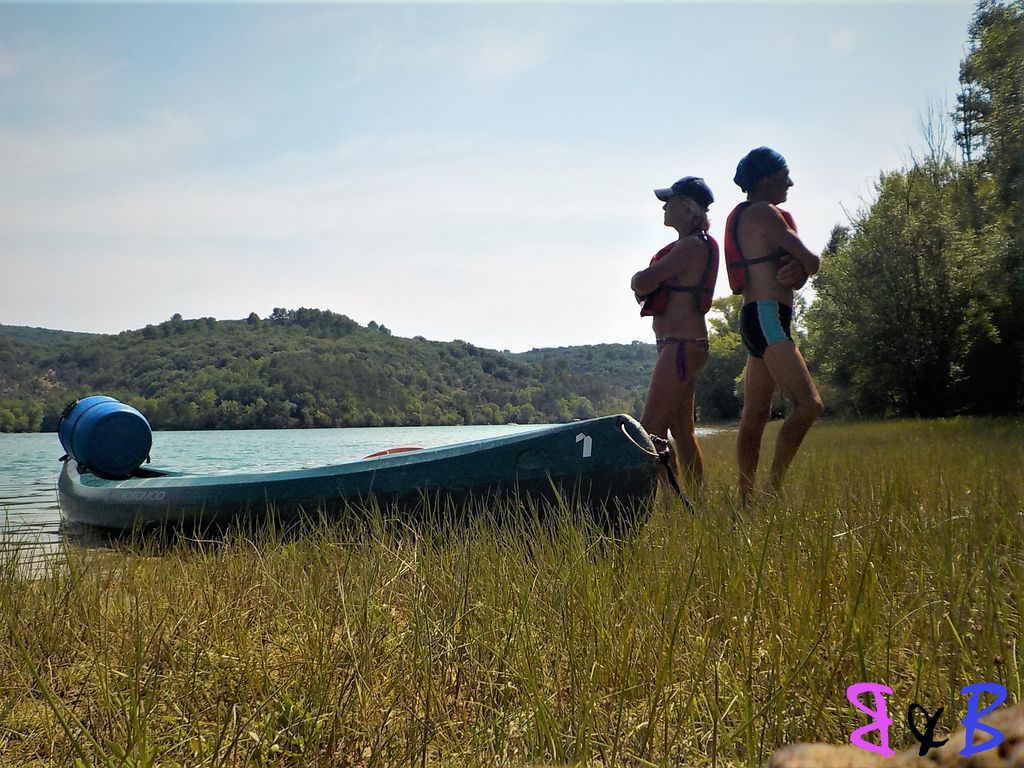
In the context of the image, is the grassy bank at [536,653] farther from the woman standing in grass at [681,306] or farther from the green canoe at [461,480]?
the woman standing in grass at [681,306]

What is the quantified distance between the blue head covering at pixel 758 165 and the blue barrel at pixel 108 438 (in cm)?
741

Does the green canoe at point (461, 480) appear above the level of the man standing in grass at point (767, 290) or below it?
below

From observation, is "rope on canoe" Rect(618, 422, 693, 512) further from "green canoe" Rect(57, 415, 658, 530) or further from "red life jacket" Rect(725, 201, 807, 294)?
"red life jacket" Rect(725, 201, 807, 294)

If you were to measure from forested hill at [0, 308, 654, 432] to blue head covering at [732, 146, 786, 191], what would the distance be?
45.2 meters

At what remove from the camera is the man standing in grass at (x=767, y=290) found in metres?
4.39

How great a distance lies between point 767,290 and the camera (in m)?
4.61

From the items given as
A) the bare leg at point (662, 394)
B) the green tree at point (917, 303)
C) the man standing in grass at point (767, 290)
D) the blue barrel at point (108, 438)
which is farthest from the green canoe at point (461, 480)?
the green tree at point (917, 303)

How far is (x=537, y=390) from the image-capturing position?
9800 cm

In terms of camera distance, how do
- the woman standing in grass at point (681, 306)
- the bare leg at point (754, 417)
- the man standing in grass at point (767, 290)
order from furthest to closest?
the woman standing in grass at point (681, 306)
the bare leg at point (754, 417)
the man standing in grass at point (767, 290)

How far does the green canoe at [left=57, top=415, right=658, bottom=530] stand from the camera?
14.0 feet

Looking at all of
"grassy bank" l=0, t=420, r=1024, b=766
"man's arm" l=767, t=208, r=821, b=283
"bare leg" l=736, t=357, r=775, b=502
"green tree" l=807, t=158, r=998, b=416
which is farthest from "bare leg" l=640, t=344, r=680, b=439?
"green tree" l=807, t=158, r=998, b=416

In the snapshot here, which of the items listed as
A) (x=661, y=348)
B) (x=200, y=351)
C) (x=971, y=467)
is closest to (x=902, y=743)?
(x=661, y=348)

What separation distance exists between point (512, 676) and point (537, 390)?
95990 millimetres

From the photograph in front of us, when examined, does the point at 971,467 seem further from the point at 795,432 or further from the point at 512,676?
the point at 512,676
